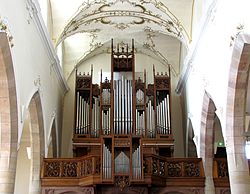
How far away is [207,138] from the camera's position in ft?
42.4

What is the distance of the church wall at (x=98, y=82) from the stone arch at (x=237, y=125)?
253 inches

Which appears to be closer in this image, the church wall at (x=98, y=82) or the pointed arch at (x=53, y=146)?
the pointed arch at (x=53, y=146)

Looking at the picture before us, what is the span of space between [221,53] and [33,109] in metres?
5.33

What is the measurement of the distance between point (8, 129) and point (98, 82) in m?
7.76

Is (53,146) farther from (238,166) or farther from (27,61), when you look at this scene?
(238,166)

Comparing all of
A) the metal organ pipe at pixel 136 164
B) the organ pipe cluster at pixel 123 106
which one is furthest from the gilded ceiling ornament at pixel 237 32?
the organ pipe cluster at pixel 123 106

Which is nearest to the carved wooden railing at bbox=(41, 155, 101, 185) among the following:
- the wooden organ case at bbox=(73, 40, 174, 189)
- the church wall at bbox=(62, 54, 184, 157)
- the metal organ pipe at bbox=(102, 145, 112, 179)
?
the metal organ pipe at bbox=(102, 145, 112, 179)

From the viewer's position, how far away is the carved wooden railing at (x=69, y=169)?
12.2 metres

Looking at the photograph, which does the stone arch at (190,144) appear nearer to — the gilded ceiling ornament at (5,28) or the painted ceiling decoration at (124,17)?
the painted ceiling decoration at (124,17)

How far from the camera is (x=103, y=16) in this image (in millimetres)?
14828

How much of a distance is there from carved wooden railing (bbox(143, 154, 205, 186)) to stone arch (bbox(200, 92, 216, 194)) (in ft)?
0.56

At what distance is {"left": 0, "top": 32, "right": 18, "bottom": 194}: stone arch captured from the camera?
30.7 feet

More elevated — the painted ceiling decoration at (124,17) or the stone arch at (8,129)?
the painted ceiling decoration at (124,17)

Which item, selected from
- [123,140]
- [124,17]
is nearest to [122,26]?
[124,17]
